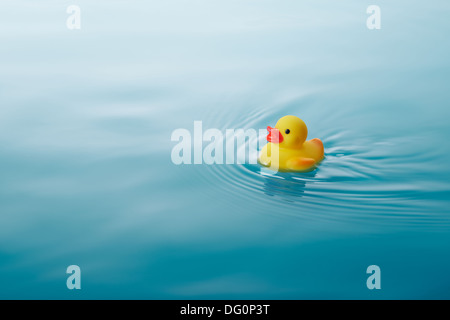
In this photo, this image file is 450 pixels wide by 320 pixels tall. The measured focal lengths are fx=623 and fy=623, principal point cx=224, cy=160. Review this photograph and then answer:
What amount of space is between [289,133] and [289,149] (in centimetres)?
11

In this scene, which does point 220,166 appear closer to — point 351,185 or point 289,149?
point 289,149

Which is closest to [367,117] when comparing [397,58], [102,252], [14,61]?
[397,58]

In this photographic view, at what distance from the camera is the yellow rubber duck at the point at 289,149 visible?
3.19 m

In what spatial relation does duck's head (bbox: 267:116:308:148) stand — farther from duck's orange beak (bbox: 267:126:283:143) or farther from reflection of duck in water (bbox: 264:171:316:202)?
reflection of duck in water (bbox: 264:171:316:202)

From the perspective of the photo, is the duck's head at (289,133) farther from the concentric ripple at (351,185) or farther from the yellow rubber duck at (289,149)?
the concentric ripple at (351,185)

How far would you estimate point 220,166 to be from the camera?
11.2ft

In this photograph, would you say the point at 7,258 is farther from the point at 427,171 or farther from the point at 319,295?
the point at 427,171

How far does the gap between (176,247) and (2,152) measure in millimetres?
1437

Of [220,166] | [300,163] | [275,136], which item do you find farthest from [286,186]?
[220,166]

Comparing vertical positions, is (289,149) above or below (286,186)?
above

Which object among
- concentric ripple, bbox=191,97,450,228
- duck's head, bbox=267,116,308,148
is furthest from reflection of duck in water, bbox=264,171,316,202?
duck's head, bbox=267,116,308,148

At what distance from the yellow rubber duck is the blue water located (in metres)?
0.06

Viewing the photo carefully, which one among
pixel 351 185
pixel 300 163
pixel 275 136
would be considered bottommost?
pixel 351 185

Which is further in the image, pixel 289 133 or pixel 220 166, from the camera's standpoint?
pixel 220 166
